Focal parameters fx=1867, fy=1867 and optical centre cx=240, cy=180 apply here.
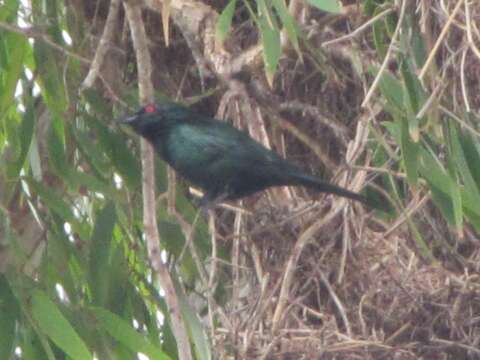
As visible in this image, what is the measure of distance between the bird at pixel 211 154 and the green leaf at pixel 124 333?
318 mm

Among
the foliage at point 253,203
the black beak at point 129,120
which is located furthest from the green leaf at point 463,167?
the black beak at point 129,120

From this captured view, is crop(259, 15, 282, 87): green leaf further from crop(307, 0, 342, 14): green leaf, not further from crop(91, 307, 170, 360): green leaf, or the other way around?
crop(91, 307, 170, 360): green leaf

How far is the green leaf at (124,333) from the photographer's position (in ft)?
13.2

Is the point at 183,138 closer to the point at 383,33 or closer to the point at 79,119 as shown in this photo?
the point at 79,119

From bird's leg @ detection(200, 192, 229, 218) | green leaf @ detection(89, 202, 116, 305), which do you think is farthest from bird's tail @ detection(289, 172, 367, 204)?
green leaf @ detection(89, 202, 116, 305)

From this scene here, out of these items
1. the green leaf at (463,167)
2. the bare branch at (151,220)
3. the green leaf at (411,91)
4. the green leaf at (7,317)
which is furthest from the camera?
the green leaf at (7,317)

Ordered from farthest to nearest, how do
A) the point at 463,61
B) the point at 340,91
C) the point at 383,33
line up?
the point at 340,91
the point at 383,33
the point at 463,61

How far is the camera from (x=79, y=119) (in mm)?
4383

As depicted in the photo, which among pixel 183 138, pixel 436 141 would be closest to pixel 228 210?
pixel 183 138

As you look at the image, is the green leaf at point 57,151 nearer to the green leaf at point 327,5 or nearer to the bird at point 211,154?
the bird at point 211,154

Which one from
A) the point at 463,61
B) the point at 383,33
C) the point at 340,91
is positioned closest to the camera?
the point at 463,61

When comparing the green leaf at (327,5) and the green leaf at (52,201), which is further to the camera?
the green leaf at (52,201)

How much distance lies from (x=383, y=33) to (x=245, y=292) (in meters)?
0.61

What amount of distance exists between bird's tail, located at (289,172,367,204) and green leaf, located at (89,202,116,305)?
466mm
